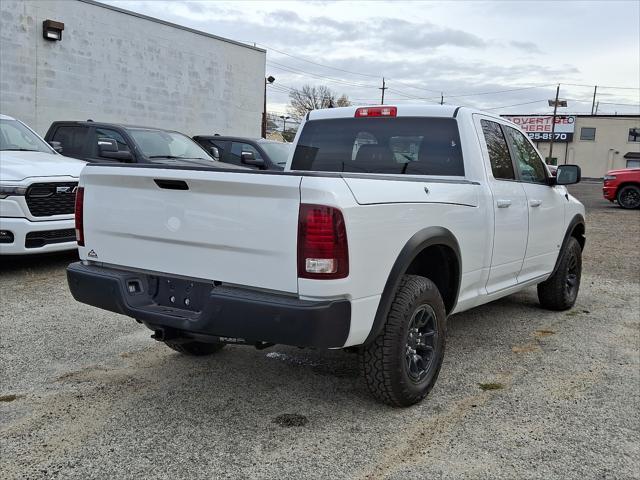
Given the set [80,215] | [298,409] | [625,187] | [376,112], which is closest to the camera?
[298,409]

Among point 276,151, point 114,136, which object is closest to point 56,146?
point 114,136

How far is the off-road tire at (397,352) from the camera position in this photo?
332cm

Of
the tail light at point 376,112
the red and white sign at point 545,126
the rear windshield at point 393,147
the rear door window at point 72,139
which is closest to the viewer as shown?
the rear windshield at point 393,147

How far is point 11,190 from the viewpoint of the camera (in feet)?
21.1

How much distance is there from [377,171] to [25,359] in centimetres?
287

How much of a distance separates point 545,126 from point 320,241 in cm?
6254

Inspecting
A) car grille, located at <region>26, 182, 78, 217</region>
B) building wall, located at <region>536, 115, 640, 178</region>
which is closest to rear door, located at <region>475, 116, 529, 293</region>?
car grille, located at <region>26, 182, 78, 217</region>

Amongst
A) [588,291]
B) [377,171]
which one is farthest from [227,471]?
[588,291]

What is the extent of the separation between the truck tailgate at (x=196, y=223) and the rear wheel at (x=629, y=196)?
18.6 m

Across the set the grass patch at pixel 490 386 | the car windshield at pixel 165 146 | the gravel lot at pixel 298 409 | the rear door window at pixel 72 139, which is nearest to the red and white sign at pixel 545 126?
the car windshield at pixel 165 146

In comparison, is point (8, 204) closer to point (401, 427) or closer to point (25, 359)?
point (25, 359)

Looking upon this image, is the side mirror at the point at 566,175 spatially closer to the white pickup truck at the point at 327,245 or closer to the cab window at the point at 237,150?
the white pickup truck at the point at 327,245

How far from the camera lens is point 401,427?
336cm

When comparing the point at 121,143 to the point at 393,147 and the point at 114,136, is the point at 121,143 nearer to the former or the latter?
the point at 114,136
